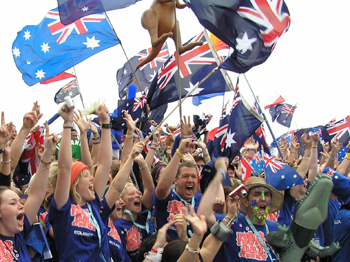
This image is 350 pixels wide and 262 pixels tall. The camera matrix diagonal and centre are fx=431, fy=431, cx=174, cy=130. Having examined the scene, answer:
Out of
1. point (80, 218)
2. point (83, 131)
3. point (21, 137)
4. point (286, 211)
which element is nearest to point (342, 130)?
point (286, 211)

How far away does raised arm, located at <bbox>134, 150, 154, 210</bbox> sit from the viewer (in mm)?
4707

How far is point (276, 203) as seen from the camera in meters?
4.39

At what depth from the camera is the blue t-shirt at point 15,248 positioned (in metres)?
2.99

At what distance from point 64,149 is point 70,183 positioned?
32 centimetres

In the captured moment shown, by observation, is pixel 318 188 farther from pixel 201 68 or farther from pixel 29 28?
pixel 29 28

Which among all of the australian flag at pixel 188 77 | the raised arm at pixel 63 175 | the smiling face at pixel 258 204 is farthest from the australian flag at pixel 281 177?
the raised arm at pixel 63 175

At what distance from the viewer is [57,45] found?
789 centimetres

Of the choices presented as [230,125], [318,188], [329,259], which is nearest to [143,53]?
[230,125]

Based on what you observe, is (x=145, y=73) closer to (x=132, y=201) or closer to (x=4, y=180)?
(x=132, y=201)

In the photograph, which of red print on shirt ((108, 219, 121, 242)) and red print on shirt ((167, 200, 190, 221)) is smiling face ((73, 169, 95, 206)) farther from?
red print on shirt ((167, 200, 190, 221))

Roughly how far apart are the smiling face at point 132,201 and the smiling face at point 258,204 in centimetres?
130

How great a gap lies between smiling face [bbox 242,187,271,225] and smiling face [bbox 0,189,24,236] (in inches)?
78.7

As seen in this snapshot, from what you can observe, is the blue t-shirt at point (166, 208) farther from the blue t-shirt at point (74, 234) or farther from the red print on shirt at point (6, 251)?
the red print on shirt at point (6, 251)

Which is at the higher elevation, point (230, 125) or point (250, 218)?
point (230, 125)
